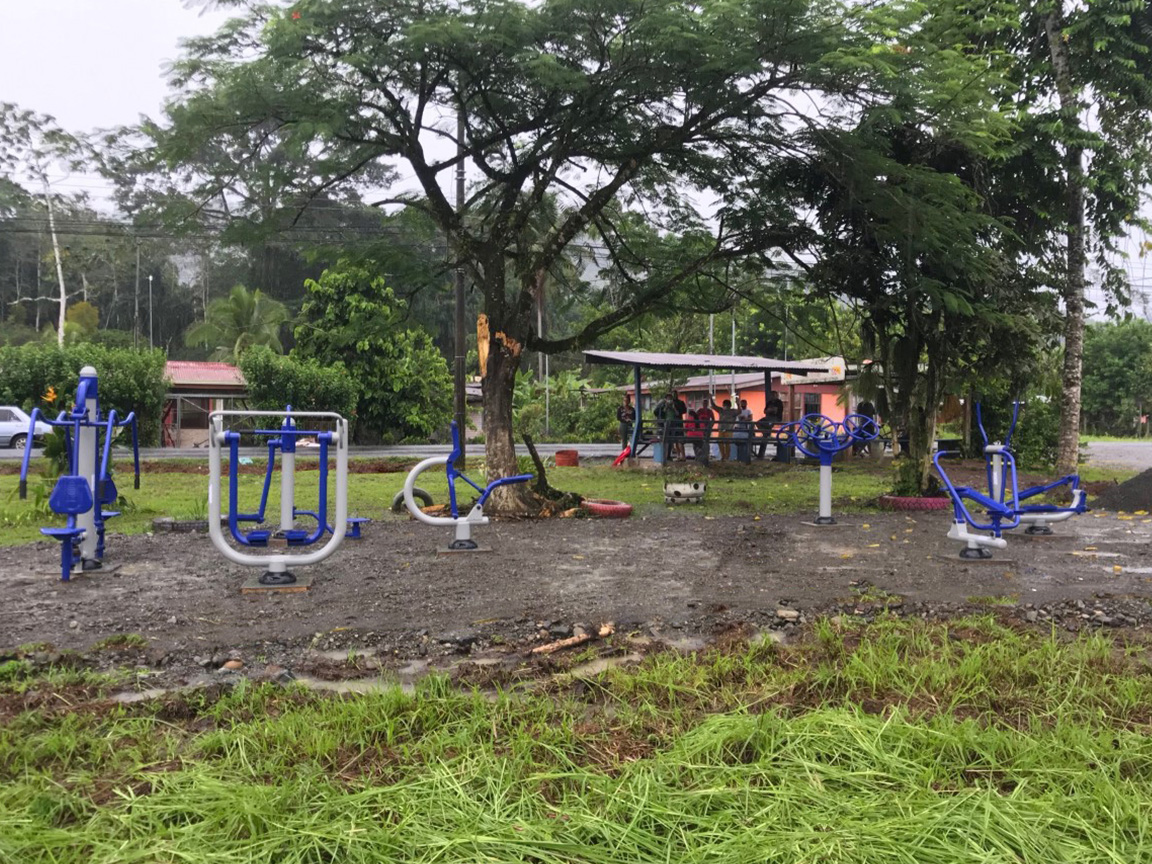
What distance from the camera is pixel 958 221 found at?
32.7ft

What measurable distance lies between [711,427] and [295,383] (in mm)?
14879

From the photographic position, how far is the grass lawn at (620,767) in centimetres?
251

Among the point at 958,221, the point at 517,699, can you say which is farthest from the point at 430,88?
the point at 517,699

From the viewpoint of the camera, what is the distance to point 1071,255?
1263cm

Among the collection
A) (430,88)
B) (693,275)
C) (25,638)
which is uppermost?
(430,88)

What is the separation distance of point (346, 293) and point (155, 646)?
89.8 ft

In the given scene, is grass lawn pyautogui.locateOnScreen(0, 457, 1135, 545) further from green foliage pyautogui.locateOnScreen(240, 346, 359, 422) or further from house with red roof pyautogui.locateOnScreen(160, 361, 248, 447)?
house with red roof pyautogui.locateOnScreen(160, 361, 248, 447)

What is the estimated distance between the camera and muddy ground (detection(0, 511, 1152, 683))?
4.98 meters

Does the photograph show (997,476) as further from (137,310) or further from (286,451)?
(137,310)

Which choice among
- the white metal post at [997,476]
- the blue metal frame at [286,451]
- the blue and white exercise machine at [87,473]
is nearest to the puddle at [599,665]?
the blue metal frame at [286,451]

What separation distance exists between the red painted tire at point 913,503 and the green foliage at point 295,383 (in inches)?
746

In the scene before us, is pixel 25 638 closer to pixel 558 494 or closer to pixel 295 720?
pixel 295 720

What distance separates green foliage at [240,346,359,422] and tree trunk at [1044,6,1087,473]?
2031 centimetres

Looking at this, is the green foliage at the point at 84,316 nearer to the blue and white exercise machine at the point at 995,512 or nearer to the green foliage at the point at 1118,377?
the blue and white exercise machine at the point at 995,512
